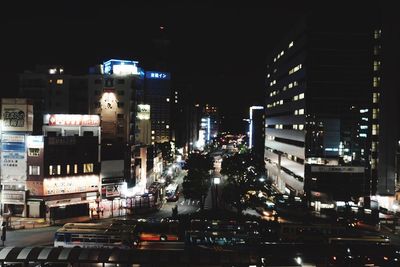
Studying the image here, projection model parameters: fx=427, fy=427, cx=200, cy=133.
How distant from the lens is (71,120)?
53875 mm

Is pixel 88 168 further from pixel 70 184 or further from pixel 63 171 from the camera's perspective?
pixel 63 171

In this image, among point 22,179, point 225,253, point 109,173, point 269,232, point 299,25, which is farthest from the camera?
point 299,25

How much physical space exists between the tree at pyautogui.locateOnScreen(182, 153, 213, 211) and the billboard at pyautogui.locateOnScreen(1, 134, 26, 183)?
19497 mm

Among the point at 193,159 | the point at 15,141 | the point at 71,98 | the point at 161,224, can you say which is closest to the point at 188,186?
the point at 193,159

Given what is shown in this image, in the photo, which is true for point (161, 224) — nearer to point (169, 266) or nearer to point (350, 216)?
point (169, 266)

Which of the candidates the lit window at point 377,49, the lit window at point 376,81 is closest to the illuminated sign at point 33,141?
the lit window at point 376,81

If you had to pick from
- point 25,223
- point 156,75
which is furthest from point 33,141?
point 156,75

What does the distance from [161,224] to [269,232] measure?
9252 mm

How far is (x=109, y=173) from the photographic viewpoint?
177ft

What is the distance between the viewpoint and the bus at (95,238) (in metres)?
32.0

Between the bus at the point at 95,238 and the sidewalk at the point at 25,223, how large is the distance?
1112cm

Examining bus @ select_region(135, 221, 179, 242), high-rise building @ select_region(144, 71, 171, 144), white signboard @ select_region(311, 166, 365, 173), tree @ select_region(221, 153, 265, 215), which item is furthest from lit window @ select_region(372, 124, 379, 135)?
high-rise building @ select_region(144, 71, 171, 144)

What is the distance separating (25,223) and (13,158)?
25.8 ft

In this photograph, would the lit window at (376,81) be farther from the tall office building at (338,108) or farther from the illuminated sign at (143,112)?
the illuminated sign at (143,112)
